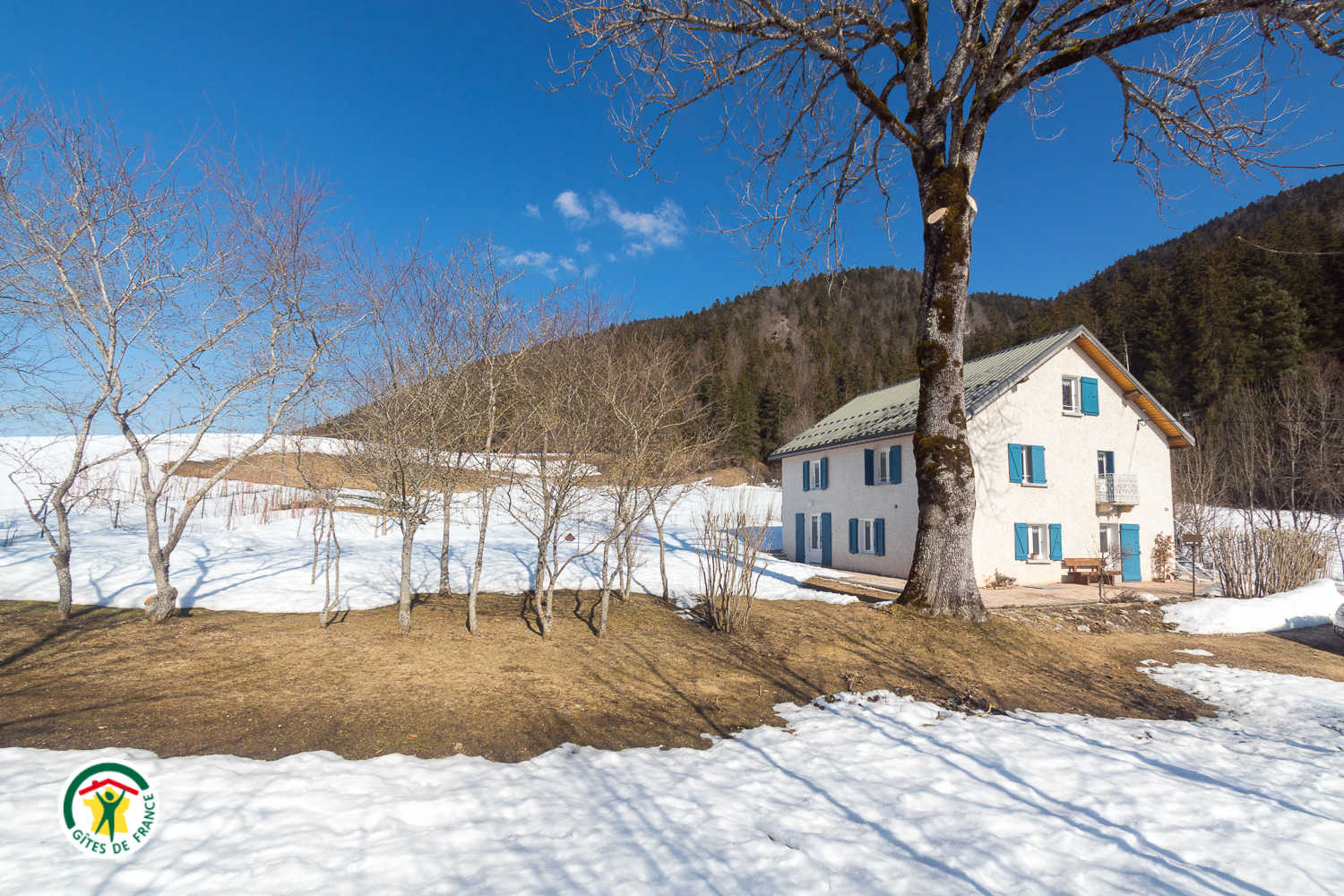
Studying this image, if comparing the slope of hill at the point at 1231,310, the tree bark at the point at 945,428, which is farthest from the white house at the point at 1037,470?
the slope of hill at the point at 1231,310

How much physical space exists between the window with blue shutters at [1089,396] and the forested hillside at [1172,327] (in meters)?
4.90

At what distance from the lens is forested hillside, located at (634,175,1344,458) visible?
34.4 m

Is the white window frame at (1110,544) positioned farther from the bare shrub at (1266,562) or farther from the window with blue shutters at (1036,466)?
the bare shrub at (1266,562)

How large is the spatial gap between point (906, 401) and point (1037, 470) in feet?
13.4

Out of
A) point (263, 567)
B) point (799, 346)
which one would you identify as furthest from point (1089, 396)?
point (799, 346)

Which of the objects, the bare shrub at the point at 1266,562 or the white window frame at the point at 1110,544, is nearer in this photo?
the bare shrub at the point at 1266,562

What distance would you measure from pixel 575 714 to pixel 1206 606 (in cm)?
1179

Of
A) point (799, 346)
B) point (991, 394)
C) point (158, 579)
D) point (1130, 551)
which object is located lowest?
point (1130, 551)

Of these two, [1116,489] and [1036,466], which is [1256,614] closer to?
[1036,466]

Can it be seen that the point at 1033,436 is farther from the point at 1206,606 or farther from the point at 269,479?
the point at 269,479

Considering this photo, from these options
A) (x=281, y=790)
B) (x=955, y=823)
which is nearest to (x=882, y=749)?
(x=955, y=823)

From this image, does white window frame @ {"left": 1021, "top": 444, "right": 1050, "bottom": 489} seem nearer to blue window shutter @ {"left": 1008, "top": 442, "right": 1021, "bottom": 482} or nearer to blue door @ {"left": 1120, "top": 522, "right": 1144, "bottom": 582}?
blue window shutter @ {"left": 1008, "top": 442, "right": 1021, "bottom": 482}

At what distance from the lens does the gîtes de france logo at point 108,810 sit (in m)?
3.13

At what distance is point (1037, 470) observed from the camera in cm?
1681
